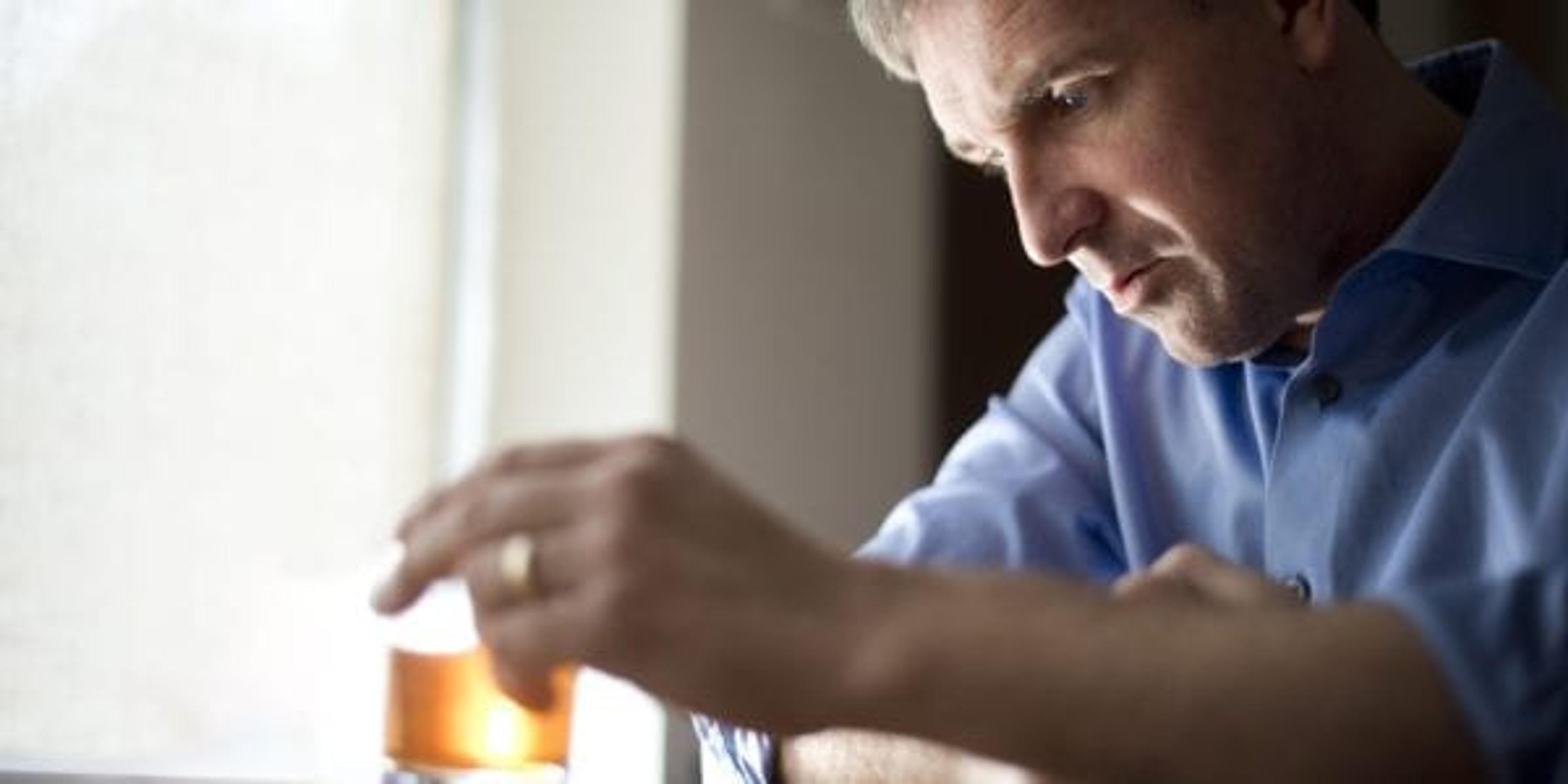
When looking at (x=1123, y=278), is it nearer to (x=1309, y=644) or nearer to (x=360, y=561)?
(x=1309, y=644)

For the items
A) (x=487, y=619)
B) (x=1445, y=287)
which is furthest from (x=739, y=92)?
(x=487, y=619)

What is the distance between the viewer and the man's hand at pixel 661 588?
25.8 inches

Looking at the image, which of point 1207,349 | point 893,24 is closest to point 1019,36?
point 893,24

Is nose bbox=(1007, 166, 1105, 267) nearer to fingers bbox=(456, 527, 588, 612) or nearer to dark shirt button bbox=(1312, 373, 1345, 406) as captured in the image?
dark shirt button bbox=(1312, 373, 1345, 406)

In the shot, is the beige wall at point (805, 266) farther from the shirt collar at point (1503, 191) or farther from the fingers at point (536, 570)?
the fingers at point (536, 570)

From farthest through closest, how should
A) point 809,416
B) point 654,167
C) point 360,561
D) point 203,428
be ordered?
1. point 809,416
2. point 654,167
3. point 360,561
4. point 203,428

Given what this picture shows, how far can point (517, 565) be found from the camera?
685mm

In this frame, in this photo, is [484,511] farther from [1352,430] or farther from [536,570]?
[1352,430]

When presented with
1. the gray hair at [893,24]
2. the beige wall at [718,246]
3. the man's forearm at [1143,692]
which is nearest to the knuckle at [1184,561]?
the man's forearm at [1143,692]

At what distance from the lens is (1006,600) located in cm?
67

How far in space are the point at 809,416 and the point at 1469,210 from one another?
2.92ft

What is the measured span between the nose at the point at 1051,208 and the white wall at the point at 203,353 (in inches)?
24.8

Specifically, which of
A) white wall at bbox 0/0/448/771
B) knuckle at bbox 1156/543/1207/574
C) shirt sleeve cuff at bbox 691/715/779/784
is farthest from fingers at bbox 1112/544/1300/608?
white wall at bbox 0/0/448/771

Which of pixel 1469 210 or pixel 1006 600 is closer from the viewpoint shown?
pixel 1006 600
